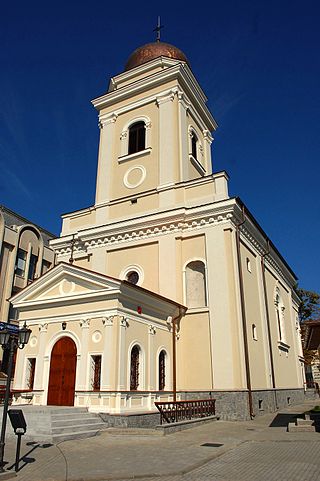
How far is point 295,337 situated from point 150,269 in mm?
17599

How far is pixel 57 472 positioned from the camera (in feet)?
26.0

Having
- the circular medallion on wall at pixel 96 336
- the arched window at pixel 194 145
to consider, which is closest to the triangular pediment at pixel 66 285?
the circular medallion on wall at pixel 96 336

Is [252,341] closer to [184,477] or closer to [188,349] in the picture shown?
[188,349]

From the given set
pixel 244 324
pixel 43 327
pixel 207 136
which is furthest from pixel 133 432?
pixel 207 136

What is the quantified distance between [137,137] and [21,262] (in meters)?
18.6

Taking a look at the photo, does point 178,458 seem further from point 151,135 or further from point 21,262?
point 21,262

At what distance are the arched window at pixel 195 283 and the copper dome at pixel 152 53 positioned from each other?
15564 mm

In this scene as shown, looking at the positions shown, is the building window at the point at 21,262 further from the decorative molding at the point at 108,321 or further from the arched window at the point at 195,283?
the decorative molding at the point at 108,321

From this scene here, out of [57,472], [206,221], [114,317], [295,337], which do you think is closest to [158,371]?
[114,317]

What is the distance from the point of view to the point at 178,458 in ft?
29.7

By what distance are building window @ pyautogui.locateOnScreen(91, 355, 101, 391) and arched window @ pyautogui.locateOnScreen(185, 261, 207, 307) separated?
6.00 m

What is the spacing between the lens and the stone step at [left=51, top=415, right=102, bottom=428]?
12.4 meters

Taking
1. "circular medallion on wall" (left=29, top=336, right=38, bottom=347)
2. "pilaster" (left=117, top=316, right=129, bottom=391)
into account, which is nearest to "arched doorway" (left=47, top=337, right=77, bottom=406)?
"circular medallion on wall" (left=29, top=336, right=38, bottom=347)

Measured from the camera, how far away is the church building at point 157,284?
52.2 ft
